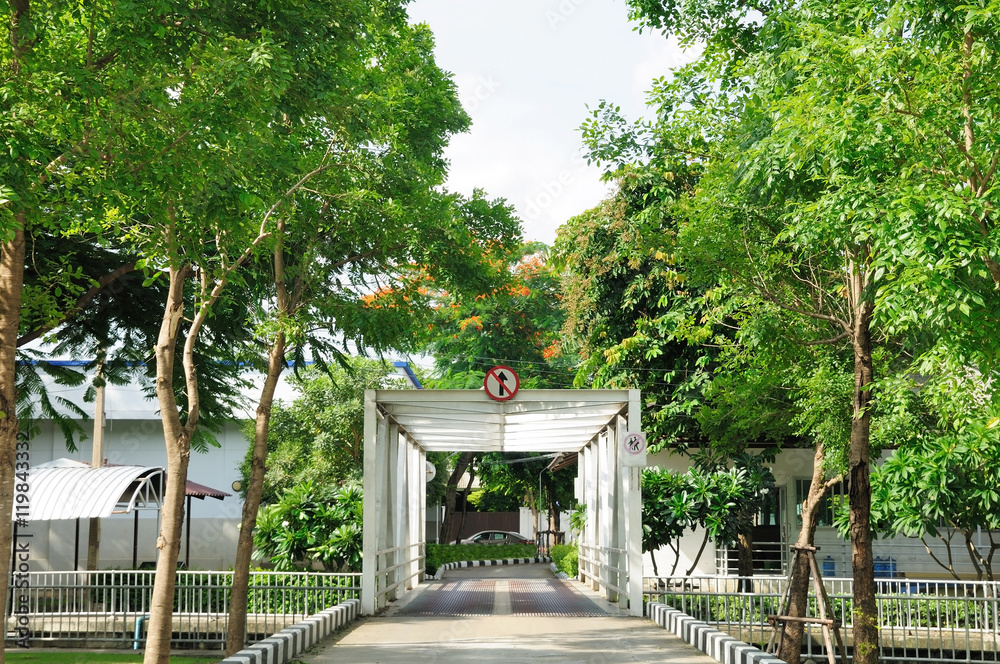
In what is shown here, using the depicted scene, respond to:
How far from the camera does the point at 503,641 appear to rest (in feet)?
39.0

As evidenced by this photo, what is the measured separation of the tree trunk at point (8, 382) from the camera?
904cm

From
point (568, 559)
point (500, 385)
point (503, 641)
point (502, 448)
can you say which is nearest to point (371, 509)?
point (500, 385)

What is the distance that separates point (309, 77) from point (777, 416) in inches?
490

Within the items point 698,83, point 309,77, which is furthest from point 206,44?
point 698,83

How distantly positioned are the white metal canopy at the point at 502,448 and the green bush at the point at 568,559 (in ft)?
9.80

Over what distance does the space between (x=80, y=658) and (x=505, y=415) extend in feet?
26.2

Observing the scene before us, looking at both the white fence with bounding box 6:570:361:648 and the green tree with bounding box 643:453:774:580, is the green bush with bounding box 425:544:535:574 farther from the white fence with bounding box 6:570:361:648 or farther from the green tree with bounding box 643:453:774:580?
the white fence with bounding box 6:570:361:648

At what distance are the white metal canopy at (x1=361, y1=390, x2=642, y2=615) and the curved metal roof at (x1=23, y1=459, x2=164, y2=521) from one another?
527cm

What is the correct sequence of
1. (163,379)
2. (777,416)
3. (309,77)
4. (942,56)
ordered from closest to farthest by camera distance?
1. (942,56)
2. (309,77)
3. (163,379)
4. (777,416)

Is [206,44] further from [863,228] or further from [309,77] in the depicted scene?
[863,228]

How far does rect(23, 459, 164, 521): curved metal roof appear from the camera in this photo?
18734 mm

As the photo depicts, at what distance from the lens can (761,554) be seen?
24734 millimetres

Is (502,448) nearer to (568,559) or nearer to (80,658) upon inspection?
(568,559)

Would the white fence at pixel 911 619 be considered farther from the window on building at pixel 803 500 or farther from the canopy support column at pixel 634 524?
the window on building at pixel 803 500
